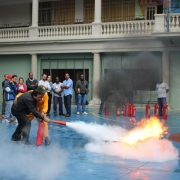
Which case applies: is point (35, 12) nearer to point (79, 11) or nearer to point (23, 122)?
point (79, 11)

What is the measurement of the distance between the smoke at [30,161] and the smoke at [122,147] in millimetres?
917

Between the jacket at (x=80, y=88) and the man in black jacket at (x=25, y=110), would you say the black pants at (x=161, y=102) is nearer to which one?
the jacket at (x=80, y=88)

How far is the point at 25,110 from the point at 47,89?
6596 mm

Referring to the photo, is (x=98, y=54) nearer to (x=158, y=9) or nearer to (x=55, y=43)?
(x=55, y=43)

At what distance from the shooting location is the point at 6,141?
355 inches

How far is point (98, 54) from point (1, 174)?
17541mm

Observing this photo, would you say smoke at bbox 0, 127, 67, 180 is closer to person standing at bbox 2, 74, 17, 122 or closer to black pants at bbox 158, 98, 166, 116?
person standing at bbox 2, 74, 17, 122

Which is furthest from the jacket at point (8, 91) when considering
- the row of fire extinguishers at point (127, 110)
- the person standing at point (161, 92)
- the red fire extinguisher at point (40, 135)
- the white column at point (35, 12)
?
the white column at point (35, 12)

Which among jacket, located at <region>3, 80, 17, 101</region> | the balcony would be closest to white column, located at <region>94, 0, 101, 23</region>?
the balcony

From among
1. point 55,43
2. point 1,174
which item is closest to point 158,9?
point 55,43

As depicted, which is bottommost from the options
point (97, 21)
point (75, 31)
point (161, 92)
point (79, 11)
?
point (161, 92)

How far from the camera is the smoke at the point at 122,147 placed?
24.3 ft

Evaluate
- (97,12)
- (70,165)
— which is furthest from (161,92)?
(97,12)

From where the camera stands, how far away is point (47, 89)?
49.7ft
